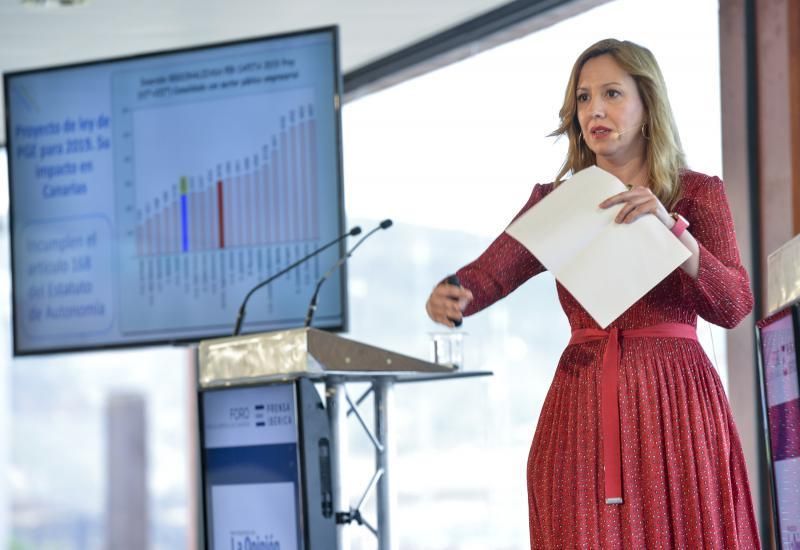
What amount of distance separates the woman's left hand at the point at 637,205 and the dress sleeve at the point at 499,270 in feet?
0.93

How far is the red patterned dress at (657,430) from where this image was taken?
175cm

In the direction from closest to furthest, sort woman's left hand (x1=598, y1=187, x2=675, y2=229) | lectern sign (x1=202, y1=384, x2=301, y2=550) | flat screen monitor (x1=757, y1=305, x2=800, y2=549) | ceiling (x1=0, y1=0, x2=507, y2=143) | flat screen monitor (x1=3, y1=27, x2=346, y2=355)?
1. flat screen monitor (x1=757, y1=305, x2=800, y2=549)
2. woman's left hand (x1=598, y1=187, x2=675, y2=229)
3. lectern sign (x1=202, y1=384, x2=301, y2=550)
4. flat screen monitor (x1=3, y1=27, x2=346, y2=355)
5. ceiling (x1=0, y1=0, x2=507, y2=143)

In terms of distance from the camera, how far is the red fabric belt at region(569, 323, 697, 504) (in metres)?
1.77

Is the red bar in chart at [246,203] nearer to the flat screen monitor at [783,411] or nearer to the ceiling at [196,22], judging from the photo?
the ceiling at [196,22]

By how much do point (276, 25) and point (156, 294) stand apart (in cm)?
141

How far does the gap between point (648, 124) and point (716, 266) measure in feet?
1.04

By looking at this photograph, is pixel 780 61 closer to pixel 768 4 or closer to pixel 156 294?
pixel 768 4

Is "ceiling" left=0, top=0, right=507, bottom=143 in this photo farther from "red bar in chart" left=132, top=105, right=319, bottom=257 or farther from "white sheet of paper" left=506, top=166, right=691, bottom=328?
"white sheet of paper" left=506, top=166, right=691, bottom=328

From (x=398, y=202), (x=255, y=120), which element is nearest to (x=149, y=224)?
(x=255, y=120)

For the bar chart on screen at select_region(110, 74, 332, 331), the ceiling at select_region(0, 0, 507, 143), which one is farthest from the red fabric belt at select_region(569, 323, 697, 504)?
the ceiling at select_region(0, 0, 507, 143)

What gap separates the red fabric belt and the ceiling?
2.72 meters

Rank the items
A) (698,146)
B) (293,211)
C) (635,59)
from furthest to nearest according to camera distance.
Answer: (293,211) < (698,146) < (635,59)

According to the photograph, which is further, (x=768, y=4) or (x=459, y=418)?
(x=459, y=418)

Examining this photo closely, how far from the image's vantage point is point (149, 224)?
386 centimetres
